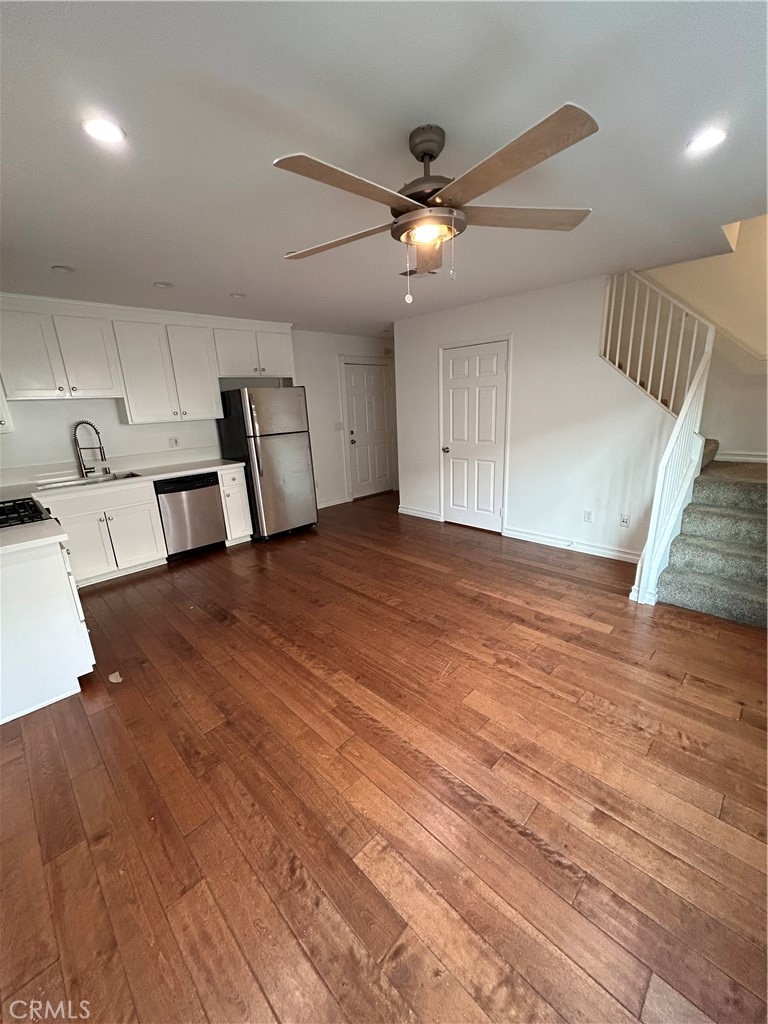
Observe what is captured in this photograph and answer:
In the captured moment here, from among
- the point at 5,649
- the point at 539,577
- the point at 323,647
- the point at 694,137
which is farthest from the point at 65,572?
the point at 694,137

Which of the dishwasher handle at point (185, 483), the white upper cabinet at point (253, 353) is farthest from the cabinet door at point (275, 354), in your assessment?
the dishwasher handle at point (185, 483)

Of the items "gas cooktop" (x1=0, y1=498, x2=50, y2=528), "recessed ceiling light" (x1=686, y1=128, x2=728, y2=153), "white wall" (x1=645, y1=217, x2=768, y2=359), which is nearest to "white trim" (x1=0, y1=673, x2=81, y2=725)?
"gas cooktop" (x1=0, y1=498, x2=50, y2=528)

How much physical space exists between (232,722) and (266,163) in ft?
8.13

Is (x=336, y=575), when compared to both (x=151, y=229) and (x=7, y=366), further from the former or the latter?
(x=7, y=366)

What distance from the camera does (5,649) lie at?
197cm

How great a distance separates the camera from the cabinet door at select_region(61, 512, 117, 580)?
10.9 ft

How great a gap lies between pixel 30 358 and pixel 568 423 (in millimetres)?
4682

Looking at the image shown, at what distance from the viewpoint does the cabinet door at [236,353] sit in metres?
4.31

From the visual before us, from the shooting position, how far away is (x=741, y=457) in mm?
3639

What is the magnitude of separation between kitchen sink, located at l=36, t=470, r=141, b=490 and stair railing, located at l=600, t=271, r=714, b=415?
178 inches

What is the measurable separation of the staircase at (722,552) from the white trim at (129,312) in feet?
15.1

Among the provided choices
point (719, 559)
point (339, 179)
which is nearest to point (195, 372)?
point (339, 179)

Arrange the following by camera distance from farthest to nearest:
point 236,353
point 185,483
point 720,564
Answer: point 236,353 < point 185,483 < point 720,564

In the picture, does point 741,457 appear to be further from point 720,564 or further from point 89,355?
point 89,355
